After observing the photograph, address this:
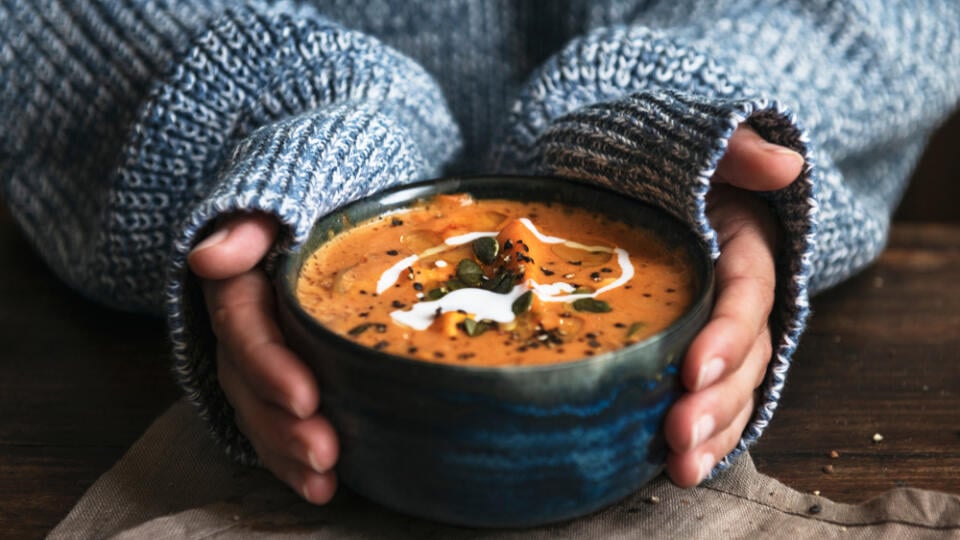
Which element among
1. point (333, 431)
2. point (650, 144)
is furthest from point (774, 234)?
point (333, 431)

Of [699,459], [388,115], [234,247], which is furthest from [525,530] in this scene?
[388,115]

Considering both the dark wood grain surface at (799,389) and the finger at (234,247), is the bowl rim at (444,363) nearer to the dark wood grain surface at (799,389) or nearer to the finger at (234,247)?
the finger at (234,247)

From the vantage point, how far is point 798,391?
0.71 metres

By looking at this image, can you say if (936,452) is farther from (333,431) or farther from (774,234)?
(333,431)

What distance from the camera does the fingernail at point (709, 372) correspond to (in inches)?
20.0

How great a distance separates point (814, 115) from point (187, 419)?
0.56m

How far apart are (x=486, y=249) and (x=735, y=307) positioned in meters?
0.15

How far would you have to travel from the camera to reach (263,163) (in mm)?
607

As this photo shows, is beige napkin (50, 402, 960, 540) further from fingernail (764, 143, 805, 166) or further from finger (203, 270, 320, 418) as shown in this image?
fingernail (764, 143, 805, 166)

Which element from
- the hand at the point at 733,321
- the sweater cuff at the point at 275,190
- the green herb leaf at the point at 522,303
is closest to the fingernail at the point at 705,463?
the hand at the point at 733,321

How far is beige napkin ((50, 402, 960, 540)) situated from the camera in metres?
0.56

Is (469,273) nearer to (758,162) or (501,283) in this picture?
(501,283)

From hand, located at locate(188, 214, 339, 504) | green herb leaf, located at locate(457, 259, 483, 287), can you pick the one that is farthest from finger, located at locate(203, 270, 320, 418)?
green herb leaf, located at locate(457, 259, 483, 287)

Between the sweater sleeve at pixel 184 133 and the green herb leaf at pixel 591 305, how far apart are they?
0.16m
